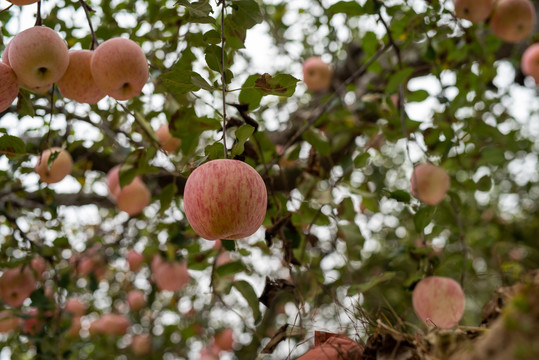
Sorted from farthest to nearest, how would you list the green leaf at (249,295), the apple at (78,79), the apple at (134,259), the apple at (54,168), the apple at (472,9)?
the apple at (134,259) < the apple at (472,9) < the apple at (54,168) < the green leaf at (249,295) < the apple at (78,79)

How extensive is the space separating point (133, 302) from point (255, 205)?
258cm

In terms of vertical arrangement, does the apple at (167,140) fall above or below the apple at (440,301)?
above

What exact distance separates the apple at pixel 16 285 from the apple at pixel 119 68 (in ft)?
3.15

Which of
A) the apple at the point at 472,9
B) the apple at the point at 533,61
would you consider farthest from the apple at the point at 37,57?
the apple at the point at 533,61

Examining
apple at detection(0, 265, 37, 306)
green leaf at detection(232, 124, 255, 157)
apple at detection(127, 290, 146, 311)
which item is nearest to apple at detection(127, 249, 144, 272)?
apple at detection(127, 290, 146, 311)

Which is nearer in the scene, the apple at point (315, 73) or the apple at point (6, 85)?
the apple at point (6, 85)

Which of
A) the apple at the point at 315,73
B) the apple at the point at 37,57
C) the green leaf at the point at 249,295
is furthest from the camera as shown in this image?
the apple at the point at 315,73

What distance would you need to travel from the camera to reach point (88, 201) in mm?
2289

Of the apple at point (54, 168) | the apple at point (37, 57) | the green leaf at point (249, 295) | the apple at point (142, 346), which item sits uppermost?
the apple at point (37, 57)

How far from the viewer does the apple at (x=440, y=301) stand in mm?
1287

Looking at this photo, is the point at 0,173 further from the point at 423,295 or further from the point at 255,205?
the point at 423,295

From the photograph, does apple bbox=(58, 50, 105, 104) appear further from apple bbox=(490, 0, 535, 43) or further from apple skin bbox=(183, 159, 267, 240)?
apple bbox=(490, 0, 535, 43)

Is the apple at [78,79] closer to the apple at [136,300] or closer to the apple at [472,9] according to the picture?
the apple at [472,9]

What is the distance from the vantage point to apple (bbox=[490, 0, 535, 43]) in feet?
5.73
